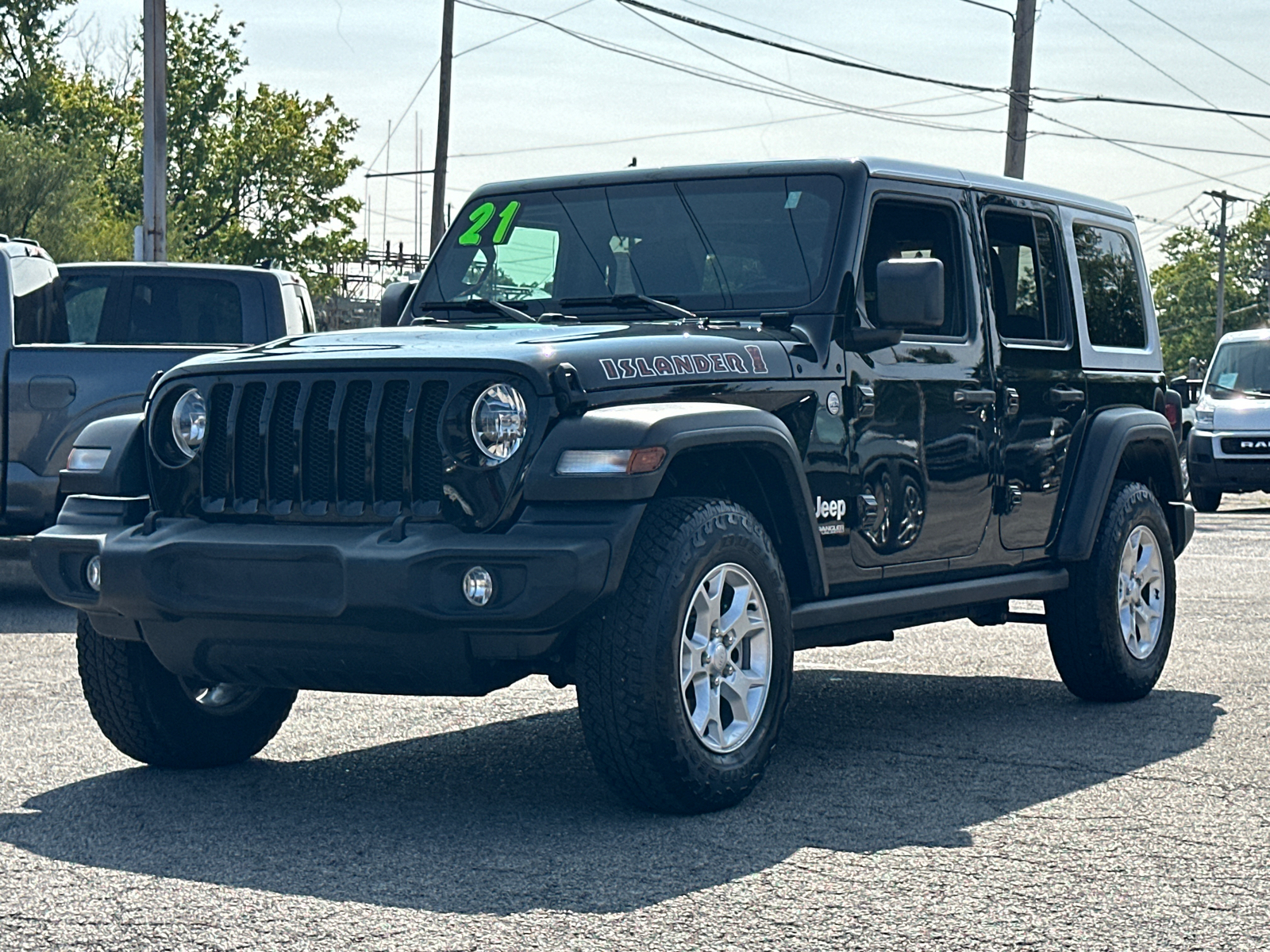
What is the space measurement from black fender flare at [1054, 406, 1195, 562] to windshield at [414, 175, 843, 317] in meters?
1.83

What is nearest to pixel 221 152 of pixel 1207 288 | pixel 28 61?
pixel 28 61

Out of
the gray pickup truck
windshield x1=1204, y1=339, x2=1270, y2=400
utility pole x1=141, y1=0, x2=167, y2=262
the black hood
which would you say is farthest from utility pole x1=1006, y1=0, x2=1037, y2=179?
the black hood

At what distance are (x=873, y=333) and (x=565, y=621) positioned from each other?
1857 millimetres

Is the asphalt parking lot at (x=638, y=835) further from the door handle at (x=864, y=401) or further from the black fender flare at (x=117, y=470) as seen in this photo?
the door handle at (x=864, y=401)

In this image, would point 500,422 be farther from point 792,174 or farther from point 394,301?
point 394,301

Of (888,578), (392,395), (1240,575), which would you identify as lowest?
(1240,575)

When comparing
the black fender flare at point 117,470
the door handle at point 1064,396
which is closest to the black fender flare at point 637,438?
the black fender flare at point 117,470

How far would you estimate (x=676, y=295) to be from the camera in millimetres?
6746

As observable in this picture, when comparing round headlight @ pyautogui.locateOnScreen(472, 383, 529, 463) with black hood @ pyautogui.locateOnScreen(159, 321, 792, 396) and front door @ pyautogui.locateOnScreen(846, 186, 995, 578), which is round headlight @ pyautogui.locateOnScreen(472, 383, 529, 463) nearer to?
black hood @ pyautogui.locateOnScreen(159, 321, 792, 396)

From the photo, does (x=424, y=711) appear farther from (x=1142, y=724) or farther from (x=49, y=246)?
(x=49, y=246)

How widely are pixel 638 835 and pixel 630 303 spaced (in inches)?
82.0

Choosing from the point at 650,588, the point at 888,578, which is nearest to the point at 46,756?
the point at 650,588

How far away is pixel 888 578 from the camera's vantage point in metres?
6.70

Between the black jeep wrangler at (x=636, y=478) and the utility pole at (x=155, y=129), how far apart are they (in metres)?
13.3
